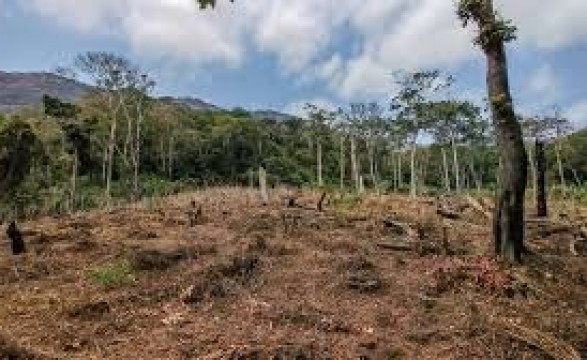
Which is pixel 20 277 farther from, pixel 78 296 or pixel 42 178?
pixel 42 178

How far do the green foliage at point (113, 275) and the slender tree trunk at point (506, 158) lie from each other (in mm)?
6098

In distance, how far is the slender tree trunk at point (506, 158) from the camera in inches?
534

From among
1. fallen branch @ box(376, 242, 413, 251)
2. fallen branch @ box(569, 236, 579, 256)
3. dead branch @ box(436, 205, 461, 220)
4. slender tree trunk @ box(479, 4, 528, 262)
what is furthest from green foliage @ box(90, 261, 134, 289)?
dead branch @ box(436, 205, 461, 220)

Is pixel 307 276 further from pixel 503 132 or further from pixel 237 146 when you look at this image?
pixel 237 146

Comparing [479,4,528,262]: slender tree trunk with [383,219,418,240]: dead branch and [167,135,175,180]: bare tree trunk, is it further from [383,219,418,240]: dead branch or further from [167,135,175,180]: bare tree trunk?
[167,135,175,180]: bare tree trunk

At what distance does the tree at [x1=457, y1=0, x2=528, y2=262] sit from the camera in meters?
13.6

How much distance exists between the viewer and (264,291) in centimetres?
1188

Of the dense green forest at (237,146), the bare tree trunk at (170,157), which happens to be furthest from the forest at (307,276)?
the bare tree trunk at (170,157)

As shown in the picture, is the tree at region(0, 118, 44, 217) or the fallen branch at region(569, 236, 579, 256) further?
the tree at region(0, 118, 44, 217)

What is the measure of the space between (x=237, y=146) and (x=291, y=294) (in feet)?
226

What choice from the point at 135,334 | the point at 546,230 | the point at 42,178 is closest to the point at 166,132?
the point at 42,178

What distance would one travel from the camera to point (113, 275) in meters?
12.6

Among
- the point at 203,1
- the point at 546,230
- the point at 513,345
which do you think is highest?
the point at 203,1

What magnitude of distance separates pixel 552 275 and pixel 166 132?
217 ft
